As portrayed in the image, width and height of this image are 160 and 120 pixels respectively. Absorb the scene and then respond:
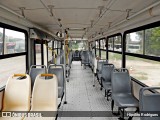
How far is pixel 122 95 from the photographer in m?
3.05

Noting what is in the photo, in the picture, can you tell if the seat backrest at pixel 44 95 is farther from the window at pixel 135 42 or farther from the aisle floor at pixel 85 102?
the window at pixel 135 42

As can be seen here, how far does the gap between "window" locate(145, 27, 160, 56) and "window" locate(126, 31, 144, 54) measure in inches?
8.0

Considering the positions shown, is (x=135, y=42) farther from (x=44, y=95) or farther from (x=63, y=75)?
(x=44, y=95)

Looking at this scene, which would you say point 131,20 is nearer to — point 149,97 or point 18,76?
point 149,97

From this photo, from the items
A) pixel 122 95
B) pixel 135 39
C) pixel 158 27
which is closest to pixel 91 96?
pixel 122 95

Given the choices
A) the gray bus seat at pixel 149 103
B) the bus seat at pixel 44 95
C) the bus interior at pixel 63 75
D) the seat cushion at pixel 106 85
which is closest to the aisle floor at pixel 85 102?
the bus interior at pixel 63 75

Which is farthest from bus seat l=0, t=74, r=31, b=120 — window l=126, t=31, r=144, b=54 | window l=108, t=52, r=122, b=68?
window l=108, t=52, r=122, b=68

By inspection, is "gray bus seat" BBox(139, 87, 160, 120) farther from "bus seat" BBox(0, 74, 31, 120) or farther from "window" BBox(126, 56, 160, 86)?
"bus seat" BBox(0, 74, 31, 120)

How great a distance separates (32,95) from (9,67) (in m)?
1.03

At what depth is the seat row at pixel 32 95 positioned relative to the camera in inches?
93.7

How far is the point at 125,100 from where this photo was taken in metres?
2.80

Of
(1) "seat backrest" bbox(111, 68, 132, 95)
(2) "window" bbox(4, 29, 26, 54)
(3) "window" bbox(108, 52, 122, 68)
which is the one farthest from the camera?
(3) "window" bbox(108, 52, 122, 68)

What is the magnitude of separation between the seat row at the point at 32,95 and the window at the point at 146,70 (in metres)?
1.63

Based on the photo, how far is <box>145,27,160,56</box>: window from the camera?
2.60m
